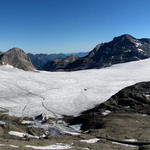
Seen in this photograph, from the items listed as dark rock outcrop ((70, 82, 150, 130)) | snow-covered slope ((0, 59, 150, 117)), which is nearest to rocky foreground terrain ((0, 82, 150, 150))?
dark rock outcrop ((70, 82, 150, 130))

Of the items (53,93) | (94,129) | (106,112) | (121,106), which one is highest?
(53,93)

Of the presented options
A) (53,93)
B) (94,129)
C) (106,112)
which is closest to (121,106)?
(106,112)

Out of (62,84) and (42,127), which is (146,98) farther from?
(62,84)

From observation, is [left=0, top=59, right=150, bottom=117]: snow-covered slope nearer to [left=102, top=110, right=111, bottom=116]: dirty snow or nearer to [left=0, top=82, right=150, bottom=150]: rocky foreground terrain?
[left=0, top=82, right=150, bottom=150]: rocky foreground terrain

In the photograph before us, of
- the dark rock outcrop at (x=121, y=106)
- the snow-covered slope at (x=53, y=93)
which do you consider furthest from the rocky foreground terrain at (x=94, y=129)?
the snow-covered slope at (x=53, y=93)

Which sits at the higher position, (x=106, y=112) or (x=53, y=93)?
(x=53, y=93)

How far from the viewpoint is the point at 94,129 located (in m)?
48.8

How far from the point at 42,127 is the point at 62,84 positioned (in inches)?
2012

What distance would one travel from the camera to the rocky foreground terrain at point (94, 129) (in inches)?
1344

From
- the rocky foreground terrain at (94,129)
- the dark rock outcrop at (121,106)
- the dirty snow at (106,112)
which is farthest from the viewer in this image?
the dirty snow at (106,112)

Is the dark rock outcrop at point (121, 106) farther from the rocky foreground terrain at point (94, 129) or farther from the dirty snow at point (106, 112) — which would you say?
the dirty snow at point (106, 112)

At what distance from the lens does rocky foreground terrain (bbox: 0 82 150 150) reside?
34.1 meters

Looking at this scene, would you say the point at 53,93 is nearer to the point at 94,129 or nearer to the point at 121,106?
the point at 121,106

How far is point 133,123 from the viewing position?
50562 mm
